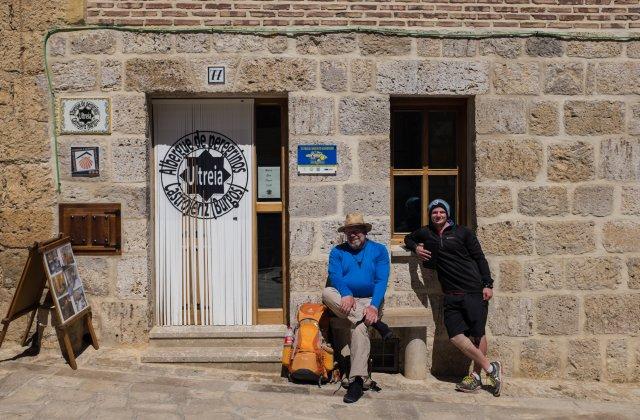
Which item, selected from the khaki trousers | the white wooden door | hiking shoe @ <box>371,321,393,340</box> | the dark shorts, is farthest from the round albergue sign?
the dark shorts

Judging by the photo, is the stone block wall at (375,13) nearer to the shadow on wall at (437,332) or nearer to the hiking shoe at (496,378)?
the shadow on wall at (437,332)

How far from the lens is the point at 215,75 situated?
17.3 feet

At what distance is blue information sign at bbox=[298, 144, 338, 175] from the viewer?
5.30 meters

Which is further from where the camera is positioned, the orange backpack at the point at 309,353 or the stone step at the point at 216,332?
the stone step at the point at 216,332

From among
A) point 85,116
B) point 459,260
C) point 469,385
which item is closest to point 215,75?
point 85,116

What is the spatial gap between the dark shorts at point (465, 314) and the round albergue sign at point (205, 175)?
213 centimetres

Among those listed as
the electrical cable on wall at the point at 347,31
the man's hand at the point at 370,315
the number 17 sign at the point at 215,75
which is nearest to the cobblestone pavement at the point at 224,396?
the man's hand at the point at 370,315

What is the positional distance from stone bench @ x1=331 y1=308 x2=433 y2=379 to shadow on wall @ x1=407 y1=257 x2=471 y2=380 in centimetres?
14

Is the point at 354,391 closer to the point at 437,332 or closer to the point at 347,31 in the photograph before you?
the point at 437,332

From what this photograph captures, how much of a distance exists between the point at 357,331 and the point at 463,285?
1.02 metres

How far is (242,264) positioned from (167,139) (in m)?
1.35

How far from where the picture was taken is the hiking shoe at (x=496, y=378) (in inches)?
195

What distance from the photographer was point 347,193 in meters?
5.33

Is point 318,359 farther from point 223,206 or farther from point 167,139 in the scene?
point 167,139
